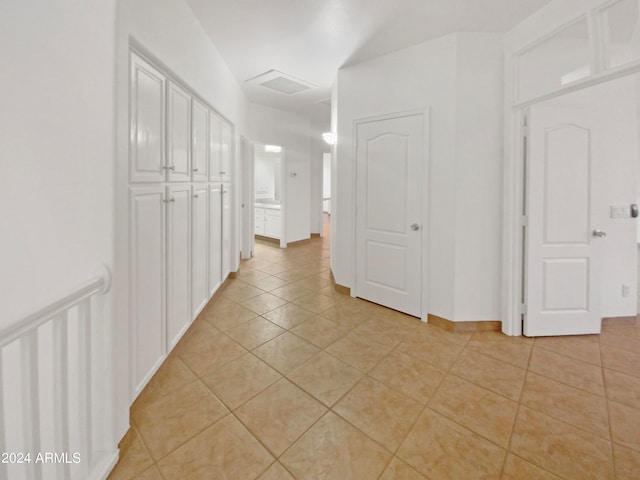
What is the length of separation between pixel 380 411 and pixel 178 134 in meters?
2.31

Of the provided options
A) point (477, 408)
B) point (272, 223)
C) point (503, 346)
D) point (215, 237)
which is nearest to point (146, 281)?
point (215, 237)

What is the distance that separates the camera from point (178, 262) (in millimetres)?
2244

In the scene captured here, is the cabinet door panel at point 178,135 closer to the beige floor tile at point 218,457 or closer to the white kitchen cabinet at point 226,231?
the white kitchen cabinet at point 226,231

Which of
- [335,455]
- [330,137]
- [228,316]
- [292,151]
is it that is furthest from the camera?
[292,151]

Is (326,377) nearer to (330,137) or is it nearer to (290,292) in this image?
(290,292)

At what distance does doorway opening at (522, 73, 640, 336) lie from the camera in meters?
2.54

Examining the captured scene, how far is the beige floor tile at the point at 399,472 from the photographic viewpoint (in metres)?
1.35

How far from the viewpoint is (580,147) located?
8.37 ft

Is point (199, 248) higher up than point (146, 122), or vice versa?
point (146, 122)

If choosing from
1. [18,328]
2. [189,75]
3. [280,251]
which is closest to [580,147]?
[189,75]

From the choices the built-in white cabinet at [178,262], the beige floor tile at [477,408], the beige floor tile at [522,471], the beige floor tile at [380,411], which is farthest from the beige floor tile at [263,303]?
the beige floor tile at [522,471]

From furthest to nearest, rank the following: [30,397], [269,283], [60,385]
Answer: [269,283] < [60,385] < [30,397]

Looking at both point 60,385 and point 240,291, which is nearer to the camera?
point 60,385

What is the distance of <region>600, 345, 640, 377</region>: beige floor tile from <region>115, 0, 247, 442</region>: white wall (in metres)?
3.23
